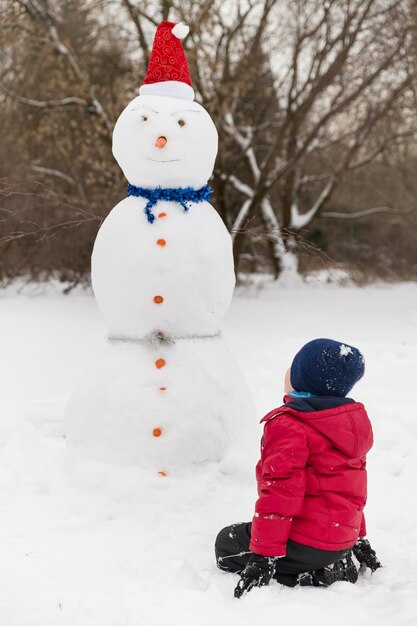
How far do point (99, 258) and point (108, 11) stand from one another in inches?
381

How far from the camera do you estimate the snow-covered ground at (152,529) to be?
2398 millimetres

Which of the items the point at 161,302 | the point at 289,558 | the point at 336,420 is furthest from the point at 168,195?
the point at 289,558

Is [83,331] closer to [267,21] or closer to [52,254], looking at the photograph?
[52,254]

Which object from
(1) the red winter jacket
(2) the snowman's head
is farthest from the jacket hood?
(2) the snowman's head

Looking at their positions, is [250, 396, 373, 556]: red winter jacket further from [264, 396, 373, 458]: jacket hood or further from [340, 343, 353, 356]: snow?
[340, 343, 353, 356]: snow

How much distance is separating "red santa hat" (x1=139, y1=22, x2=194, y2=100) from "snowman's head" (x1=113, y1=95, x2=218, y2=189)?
6 centimetres

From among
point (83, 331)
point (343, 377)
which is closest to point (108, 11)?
point (83, 331)

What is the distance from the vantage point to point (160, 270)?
11.7 feet

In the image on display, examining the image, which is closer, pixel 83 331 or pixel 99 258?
pixel 99 258

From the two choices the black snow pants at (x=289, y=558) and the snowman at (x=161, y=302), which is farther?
the snowman at (x=161, y=302)

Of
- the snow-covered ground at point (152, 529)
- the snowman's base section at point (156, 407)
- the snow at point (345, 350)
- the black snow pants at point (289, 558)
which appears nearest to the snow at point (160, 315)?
the snowman's base section at point (156, 407)

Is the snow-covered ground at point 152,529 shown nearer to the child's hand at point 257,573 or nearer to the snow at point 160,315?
the child's hand at point 257,573

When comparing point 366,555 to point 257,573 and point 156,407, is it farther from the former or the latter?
point 156,407

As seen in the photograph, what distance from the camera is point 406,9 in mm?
10250
